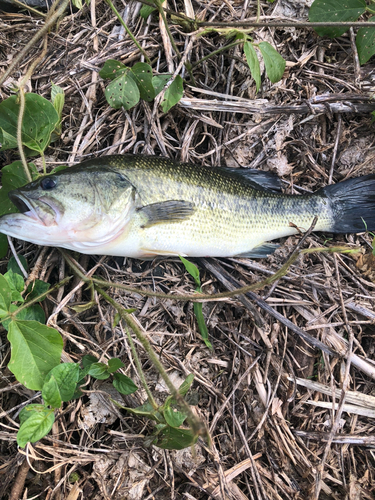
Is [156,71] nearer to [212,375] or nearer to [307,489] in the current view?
[212,375]

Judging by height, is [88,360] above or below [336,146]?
below

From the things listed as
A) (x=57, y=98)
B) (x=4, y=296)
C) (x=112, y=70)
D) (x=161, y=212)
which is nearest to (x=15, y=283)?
(x=4, y=296)

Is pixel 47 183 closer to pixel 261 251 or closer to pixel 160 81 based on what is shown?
pixel 160 81

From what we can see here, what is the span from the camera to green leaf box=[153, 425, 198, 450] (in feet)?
7.41

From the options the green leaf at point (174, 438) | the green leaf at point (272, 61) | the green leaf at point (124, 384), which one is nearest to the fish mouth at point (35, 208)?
the green leaf at point (124, 384)

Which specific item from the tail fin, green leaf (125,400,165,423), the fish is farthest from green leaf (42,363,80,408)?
the tail fin

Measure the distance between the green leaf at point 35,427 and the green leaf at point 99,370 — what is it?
359mm

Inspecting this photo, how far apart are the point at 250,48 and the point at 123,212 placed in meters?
1.72

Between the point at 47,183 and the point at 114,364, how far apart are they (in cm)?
143

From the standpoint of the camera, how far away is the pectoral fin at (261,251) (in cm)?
309

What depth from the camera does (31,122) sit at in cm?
274

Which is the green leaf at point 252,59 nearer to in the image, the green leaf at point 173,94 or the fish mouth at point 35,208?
the green leaf at point 173,94

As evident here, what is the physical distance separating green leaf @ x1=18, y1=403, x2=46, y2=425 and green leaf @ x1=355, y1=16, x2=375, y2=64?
4006mm

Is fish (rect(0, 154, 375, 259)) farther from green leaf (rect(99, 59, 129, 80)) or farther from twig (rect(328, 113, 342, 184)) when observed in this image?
green leaf (rect(99, 59, 129, 80))
